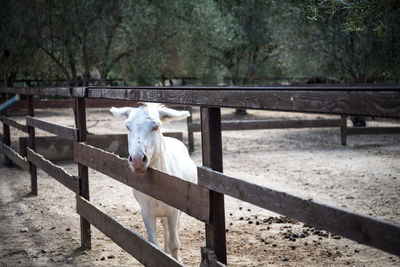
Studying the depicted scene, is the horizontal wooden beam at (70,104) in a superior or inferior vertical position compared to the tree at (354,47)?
inferior

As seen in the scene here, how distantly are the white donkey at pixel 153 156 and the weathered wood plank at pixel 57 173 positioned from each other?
111cm

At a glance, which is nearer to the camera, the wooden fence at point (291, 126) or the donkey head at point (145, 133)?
the donkey head at point (145, 133)

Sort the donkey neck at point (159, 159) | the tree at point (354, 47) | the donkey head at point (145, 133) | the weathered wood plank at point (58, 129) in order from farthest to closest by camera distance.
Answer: the tree at point (354, 47) → the weathered wood plank at point (58, 129) → the donkey neck at point (159, 159) → the donkey head at point (145, 133)

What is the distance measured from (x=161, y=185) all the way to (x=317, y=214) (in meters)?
1.39

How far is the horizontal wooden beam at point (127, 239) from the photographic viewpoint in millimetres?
2930

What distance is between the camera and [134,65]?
15.5 metres

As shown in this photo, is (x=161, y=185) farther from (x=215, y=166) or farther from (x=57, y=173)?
(x=57, y=173)

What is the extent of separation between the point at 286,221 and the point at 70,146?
6423mm

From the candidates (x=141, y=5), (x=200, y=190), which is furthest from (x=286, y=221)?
(x=141, y=5)

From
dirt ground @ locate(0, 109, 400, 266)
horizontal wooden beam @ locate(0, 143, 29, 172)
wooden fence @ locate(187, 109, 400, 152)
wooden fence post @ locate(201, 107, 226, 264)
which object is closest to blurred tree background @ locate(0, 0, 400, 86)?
wooden fence @ locate(187, 109, 400, 152)

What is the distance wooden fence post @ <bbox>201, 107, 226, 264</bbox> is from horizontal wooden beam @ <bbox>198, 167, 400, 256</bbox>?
7 centimetres

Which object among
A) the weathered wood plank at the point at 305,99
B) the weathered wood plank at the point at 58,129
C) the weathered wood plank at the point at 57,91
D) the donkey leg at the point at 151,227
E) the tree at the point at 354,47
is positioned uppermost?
the tree at the point at 354,47

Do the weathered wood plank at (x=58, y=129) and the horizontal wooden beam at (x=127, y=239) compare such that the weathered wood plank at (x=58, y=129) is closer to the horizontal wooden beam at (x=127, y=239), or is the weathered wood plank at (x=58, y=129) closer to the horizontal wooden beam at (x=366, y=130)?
the horizontal wooden beam at (x=127, y=239)

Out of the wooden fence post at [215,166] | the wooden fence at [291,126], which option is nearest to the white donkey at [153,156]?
the wooden fence post at [215,166]
